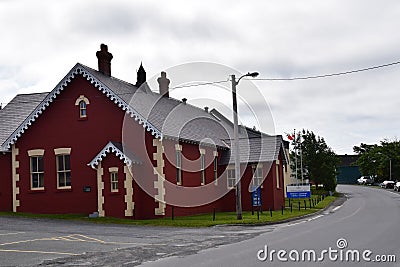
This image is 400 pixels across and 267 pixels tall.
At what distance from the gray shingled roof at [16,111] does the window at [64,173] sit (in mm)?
5600

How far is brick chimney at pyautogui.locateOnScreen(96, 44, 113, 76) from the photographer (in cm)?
3812

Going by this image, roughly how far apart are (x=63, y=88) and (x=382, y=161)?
76750 millimetres

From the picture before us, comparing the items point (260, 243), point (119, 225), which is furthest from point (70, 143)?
point (260, 243)

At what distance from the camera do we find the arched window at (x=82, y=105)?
116 feet

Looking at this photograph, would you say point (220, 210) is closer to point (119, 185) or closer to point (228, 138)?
point (228, 138)

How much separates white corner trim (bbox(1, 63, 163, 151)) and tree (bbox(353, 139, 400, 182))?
71026 millimetres

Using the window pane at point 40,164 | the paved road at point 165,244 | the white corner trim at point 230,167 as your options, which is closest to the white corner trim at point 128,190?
the paved road at point 165,244

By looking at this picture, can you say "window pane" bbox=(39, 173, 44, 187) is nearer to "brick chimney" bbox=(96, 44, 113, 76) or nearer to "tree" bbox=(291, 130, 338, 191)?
"brick chimney" bbox=(96, 44, 113, 76)

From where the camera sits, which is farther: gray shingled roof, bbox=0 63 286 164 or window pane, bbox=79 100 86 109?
A: window pane, bbox=79 100 86 109

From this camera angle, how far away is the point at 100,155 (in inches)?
1296

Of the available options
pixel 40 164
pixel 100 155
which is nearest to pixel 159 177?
pixel 100 155

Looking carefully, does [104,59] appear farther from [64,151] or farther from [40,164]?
[40,164]

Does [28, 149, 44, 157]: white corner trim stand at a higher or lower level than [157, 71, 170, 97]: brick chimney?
lower

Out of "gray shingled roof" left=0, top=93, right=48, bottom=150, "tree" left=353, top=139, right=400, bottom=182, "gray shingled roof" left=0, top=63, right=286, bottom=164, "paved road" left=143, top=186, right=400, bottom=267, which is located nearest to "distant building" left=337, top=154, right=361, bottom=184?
"tree" left=353, top=139, right=400, bottom=182
